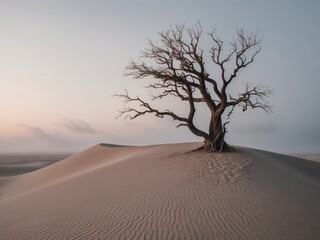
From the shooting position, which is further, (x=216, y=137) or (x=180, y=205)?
(x=216, y=137)

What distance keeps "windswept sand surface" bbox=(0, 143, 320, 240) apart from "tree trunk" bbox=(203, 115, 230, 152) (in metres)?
1.35

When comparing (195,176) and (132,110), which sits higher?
(132,110)

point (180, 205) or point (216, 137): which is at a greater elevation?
point (216, 137)

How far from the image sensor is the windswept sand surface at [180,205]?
8.84 m

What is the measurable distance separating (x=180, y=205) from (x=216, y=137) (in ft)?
33.5

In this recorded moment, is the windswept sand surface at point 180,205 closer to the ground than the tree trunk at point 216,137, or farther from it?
closer to the ground

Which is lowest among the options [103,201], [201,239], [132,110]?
[201,239]

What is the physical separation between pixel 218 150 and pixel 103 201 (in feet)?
33.9

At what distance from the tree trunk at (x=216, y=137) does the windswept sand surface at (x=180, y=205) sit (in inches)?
53.1

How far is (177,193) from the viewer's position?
12.6 meters

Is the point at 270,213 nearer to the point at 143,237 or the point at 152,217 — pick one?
the point at 152,217

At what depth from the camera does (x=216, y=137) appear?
2050 centimetres

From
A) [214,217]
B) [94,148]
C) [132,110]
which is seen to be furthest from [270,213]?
[94,148]

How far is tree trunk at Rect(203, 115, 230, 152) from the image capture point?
20.4 metres
